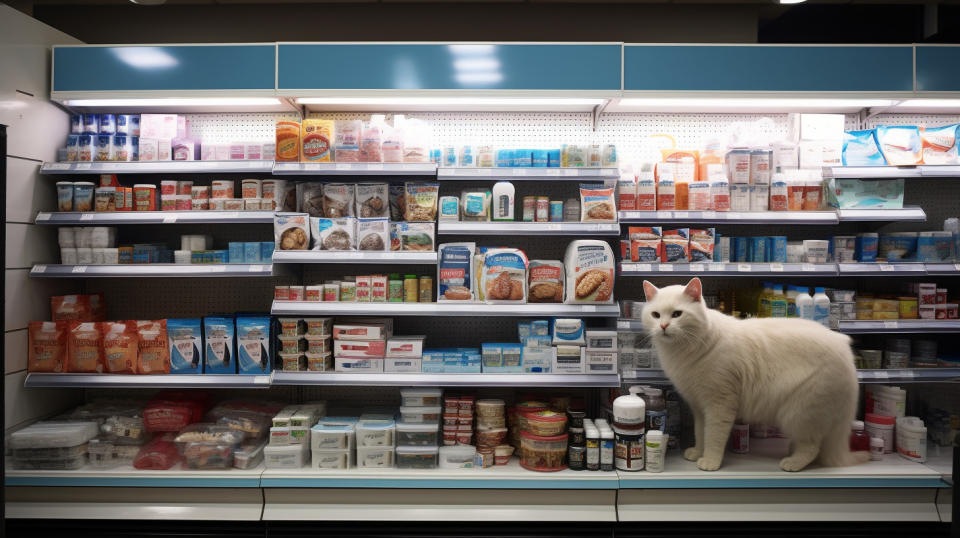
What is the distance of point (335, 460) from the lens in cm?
322

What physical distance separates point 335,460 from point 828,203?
327 centimetres

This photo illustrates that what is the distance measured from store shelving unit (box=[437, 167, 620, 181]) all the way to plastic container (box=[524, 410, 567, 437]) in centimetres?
137

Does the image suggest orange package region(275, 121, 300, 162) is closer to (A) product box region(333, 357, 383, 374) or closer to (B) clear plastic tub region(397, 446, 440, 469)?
(A) product box region(333, 357, 383, 374)

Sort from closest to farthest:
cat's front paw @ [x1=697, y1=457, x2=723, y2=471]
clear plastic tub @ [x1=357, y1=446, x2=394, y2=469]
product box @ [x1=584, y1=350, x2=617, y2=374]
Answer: cat's front paw @ [x1=697, y1=457, x2=723, y2=471] < clear plastic tub @ [x1=357, y1=446, x2=394, y2=469] < product box @ [x1=584, y1=350, x2=617, y2=374]

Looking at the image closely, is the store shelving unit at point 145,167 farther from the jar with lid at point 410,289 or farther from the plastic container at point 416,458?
the plastic container at point 416,458

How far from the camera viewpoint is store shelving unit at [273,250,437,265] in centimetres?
334

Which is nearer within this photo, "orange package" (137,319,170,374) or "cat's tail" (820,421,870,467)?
"cat's tail" (820,421,870,467)

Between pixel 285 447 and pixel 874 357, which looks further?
pixel 874 357

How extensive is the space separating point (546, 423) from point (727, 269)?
55.0 inches

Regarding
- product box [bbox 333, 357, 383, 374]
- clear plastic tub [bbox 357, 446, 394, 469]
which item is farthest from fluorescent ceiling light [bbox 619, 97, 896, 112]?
clear plastic tub [bbox 357, 446, 394, 469]

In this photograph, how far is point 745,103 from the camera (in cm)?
349

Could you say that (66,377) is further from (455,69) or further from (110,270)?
(455,69)

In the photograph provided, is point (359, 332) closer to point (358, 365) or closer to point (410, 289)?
point (358, 365)

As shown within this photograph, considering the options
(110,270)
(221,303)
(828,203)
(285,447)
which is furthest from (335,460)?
(828,203)
